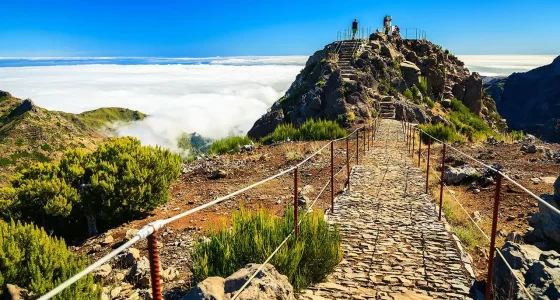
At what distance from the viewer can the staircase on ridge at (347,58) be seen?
30394mm

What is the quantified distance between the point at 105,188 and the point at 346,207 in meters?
5.68

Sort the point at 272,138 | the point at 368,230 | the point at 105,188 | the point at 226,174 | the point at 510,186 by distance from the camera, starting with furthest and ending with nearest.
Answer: the point at 272,138, the point at 226,174, the point at 510,186, the point at 105,188, the point at 368,230

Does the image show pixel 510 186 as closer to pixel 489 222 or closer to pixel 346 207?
pixel 489 222

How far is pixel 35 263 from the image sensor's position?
5680 millimetres

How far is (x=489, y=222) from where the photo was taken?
7727 mm

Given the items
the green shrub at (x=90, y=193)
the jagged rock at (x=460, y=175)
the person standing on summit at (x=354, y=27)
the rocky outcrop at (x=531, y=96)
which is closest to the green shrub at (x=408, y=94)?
the person standing on summit at (x=354, y=27)

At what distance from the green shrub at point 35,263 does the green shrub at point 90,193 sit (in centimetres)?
301

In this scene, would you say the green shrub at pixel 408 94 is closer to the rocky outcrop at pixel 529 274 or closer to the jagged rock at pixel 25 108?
the rocky outcrop at pixel 529 274

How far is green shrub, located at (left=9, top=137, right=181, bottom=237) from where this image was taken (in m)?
9.30

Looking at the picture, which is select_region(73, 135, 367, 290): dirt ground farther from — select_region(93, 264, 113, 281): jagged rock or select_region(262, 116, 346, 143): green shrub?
select_region(262, 116, 346, 143): green shrub

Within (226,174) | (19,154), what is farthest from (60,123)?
(226,174)

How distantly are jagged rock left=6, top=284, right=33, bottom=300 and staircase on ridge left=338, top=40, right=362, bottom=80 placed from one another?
87.2 feet

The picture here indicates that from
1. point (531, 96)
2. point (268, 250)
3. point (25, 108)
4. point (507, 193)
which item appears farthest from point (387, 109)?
point (531, 96)

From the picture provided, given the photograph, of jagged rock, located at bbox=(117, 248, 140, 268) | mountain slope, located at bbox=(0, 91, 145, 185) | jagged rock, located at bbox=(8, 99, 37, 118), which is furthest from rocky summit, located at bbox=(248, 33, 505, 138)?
jagged rock, located at bbox=(8, 99, 37, 118)
